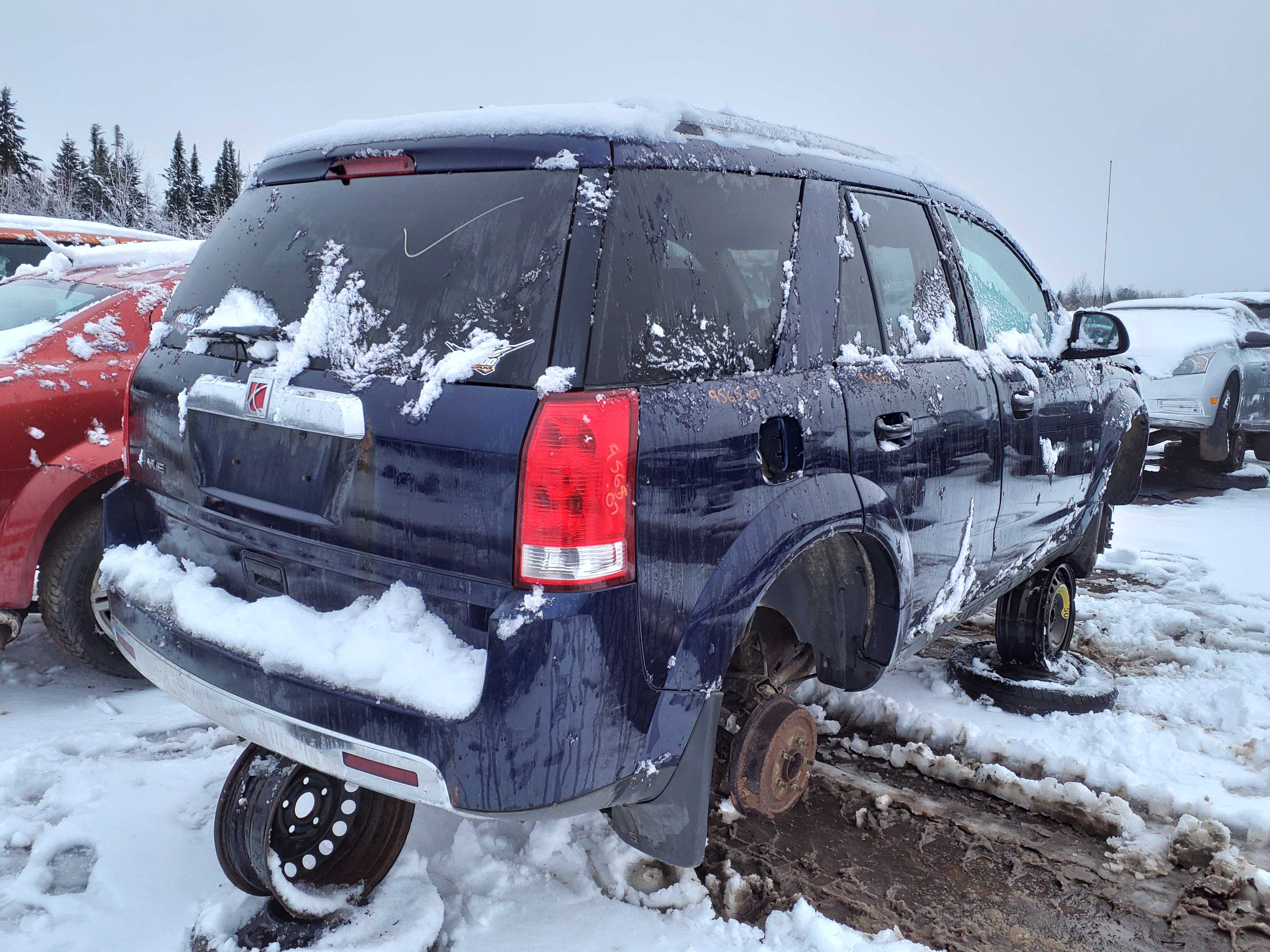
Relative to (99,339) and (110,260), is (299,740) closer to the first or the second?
(99,339)

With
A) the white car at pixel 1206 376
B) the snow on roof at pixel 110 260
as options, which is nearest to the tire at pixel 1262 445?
the white car at pixel 1206 376

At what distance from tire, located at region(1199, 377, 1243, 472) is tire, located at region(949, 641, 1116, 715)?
6.53 metres

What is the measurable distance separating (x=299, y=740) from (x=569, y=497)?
32.0 inches

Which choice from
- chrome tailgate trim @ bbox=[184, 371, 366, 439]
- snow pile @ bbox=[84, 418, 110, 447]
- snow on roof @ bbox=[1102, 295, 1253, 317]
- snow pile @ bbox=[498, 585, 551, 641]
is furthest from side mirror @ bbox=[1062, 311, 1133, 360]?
snow on roof @ bbox=[1102, 295, 1253, 317]

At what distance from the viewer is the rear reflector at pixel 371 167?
214 cm

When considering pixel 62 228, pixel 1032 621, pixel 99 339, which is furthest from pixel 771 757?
pixel 62 228

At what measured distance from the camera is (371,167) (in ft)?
7.23

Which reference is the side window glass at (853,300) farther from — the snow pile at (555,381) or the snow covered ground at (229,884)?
the snow covered ground at (229,884)

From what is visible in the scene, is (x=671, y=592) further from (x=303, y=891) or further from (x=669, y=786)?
(x=303, y=891)

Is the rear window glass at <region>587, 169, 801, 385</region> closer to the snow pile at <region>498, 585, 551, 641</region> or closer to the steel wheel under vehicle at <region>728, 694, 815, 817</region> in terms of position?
the snow pile at <region>498, 585, 551, 641</region>

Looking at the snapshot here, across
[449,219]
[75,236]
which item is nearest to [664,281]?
[449,219]

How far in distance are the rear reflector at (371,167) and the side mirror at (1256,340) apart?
9961mm

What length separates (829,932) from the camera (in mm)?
2346

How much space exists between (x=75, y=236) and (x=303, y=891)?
5.89 m
